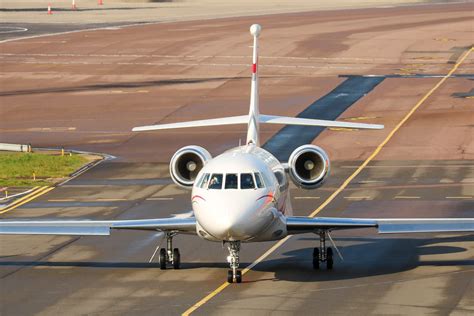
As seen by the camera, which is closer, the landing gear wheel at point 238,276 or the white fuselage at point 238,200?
the white fuselage at point 238,200

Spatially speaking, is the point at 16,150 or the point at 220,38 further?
the point at 220,38

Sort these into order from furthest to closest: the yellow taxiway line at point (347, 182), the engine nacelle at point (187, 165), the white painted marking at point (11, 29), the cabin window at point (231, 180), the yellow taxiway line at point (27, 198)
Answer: the white painted marking at point (11, 29)
the yellow taxiway line at point (27, 198)
the engine nacelle at point (187, 165)
the cabin window at point (231, 180)
the yellow taxiway line at point (347, 182)

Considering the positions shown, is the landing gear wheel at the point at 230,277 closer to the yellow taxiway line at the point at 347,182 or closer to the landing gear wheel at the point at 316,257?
the yellow taxiway line at the point at 347,182

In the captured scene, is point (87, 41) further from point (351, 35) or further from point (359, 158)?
point (359, 158)

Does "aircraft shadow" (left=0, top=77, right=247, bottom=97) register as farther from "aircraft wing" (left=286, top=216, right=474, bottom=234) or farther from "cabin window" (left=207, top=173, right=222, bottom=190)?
"cabin window" (left=207, top=173, right=222, bottom=190)

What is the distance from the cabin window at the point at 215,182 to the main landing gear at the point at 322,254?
11.4 feet

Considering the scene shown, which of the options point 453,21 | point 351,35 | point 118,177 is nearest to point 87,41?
point 351,35

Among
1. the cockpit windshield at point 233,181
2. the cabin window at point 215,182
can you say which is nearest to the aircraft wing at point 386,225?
the cockpit windshield at point 233,181

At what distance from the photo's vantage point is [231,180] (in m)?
30.0

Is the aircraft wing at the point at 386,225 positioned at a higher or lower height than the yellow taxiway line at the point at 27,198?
lower

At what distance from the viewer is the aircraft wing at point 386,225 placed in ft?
103

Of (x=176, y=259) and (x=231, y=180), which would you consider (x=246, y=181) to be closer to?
(x=231, y=180)

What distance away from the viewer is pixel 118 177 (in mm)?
49906

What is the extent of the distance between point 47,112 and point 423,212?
106 feet
